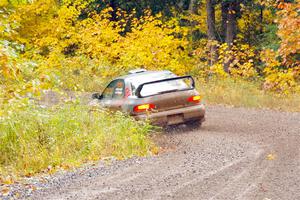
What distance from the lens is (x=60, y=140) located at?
10.9 meters

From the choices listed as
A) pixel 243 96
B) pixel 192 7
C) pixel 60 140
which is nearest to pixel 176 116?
pixel 60 140

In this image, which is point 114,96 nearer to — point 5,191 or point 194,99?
point 194,99

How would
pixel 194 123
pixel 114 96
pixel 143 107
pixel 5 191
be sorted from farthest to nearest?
pixel 114 96 < pixel 194 123 < pixel 143 107 < pixel 5 191

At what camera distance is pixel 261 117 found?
15594mm

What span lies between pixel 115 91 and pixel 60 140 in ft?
11.9

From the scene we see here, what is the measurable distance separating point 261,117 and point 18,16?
1752 cm

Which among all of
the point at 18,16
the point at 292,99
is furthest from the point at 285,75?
the point at 18,16

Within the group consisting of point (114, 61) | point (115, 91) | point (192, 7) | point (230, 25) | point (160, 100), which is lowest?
point (160, 100)

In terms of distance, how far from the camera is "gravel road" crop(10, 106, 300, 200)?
7.48 metres

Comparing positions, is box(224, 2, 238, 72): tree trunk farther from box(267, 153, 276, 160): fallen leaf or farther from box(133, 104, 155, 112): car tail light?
box(267, 153, 276, 160): fallen leaf

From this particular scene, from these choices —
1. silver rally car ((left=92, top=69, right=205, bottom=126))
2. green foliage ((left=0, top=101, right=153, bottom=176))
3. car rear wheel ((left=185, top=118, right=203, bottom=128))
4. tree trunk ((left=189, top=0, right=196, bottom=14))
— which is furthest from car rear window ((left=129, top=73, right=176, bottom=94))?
tree trunk ((left=189, top=0, right=196, bottom=14))

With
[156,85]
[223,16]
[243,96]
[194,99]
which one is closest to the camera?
[156,85]

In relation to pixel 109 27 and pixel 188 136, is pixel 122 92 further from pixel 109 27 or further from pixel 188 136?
pixel 109 27

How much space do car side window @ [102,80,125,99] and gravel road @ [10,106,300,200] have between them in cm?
187
